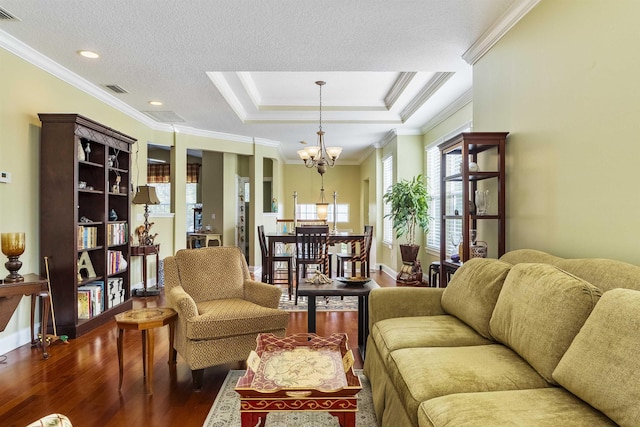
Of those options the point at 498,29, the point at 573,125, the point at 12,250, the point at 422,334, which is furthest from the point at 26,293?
the point at 498,29

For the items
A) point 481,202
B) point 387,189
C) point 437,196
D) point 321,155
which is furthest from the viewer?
point 387,189

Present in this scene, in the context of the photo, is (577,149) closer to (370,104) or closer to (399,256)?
(370,104)

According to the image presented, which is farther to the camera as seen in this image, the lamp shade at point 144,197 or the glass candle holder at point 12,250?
the lamp shade at point 144,197

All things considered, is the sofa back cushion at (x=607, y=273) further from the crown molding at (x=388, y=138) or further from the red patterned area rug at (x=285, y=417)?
the crown molding at (x=388, y=138)

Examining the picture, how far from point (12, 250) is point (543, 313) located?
3.67 metres

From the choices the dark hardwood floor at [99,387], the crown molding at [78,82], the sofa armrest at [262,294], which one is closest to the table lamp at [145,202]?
the crown molding at [78,82]

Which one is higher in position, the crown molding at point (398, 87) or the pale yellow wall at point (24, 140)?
the crown molding at point (398, 87)

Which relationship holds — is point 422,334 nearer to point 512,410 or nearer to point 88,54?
point 512,410

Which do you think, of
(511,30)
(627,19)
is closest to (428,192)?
(511,30)

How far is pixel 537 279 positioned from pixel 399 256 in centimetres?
520

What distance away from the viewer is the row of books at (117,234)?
4457 mm

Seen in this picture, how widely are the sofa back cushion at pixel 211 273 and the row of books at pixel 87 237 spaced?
1.48m

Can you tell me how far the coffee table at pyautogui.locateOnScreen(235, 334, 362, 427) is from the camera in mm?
1573

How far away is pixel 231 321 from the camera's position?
2.66 meters
